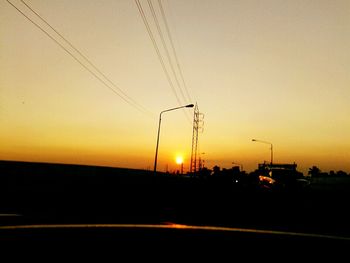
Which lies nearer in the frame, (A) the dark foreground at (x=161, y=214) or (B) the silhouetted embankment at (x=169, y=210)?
(A) the dark foreground at (x=161, y=214)

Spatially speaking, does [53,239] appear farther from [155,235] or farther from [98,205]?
[98,205]

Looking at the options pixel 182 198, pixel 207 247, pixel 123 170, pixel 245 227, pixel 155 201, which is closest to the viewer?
pixel 207 247

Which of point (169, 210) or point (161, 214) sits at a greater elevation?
point (169, 210)

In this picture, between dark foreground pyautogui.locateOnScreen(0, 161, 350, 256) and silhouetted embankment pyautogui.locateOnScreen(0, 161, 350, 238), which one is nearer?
dark foreground pyautogui.locateOnScreen(0, 161, 350, 256)

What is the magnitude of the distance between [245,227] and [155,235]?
338 centimetres

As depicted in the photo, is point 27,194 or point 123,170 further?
point 123,170

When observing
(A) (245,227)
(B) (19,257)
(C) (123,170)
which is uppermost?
(C) (123,170)

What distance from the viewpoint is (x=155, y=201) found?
58.2ft

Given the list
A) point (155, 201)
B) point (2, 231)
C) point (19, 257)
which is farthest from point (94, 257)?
point (155, 201)

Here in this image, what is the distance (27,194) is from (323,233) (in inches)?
628

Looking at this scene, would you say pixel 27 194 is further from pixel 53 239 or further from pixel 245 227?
pixel 245 227

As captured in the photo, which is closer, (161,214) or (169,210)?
(161,214)

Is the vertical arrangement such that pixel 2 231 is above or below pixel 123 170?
below

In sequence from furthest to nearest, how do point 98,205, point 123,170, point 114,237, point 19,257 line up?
point 123,170, point 98,205, point 114,237, point 19,257
